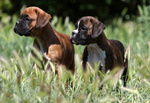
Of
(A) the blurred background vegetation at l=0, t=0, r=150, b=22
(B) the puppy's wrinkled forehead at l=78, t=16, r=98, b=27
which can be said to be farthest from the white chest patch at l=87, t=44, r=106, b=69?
(A) the blurred background vegetation at l=0, t=0, r=150, b=22

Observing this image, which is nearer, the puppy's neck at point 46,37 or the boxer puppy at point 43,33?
the boxer puppy at point 43,33

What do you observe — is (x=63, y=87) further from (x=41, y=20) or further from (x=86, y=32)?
(x=41, y=20)

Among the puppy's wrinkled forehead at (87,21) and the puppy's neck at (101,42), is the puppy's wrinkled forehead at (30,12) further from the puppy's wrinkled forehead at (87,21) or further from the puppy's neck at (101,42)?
the puppy's neck at (101,42)

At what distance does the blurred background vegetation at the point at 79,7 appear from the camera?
880 cm

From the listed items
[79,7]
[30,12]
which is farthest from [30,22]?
[79,7]

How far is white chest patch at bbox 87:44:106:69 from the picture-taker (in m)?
3.34

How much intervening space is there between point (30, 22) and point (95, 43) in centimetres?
79

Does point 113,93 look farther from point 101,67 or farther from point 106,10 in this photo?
point 106,10

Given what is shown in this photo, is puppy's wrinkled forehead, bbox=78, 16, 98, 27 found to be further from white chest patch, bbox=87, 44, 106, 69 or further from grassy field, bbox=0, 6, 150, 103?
grassy field, bbox=0, 6, 150, 103

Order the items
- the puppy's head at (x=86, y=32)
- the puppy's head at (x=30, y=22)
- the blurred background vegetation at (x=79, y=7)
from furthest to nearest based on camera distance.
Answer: the blurred background vegetation at (x=79, y=7), the puppy's head at (x=30, y=22), the puppy's head at (x=86, y=32)

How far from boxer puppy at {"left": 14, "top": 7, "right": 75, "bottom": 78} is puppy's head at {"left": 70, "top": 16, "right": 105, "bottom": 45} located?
0.31m

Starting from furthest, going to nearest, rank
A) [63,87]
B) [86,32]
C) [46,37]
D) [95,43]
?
[46,37] < [95,43] < [86,32] < [63,87]

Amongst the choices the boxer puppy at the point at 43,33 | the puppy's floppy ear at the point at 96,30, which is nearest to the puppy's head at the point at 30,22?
the boxer puppy at the point at 43,33

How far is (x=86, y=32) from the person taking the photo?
324 centimetres
